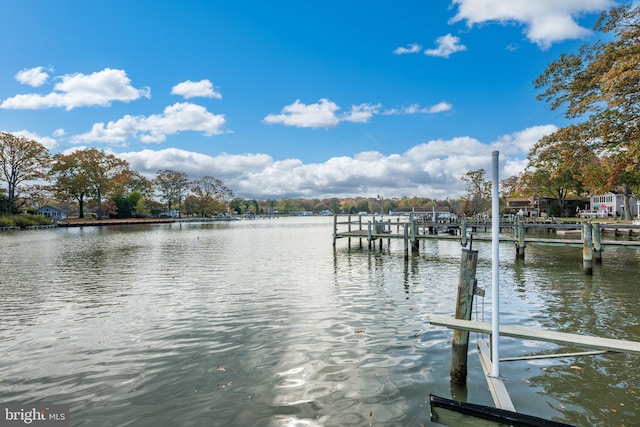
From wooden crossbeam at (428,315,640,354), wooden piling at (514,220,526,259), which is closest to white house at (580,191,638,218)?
wooden piling at (514,220,526,259)

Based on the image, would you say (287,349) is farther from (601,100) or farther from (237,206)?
(237,206)

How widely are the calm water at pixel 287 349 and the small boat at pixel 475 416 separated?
46.5 inches

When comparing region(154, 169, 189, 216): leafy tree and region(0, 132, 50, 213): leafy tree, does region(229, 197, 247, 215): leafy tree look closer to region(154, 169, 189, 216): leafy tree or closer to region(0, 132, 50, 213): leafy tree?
region(154, 169, 189, 216): leafy tree

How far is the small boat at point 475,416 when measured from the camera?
3.50 m

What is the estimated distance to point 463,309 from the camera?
19.1ft

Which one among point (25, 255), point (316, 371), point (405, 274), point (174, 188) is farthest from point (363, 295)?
point (174, 188)

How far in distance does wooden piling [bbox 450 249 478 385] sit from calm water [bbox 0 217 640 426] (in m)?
0.25

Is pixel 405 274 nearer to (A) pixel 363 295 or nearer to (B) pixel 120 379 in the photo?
(A) pixel 363 295

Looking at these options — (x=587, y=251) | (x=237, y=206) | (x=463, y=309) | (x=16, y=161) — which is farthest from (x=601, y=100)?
(x=237, y=206)

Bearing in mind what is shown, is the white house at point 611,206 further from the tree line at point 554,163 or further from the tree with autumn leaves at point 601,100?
the tree with autumn leaves at point 601,100

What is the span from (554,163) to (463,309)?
2443 centimetres

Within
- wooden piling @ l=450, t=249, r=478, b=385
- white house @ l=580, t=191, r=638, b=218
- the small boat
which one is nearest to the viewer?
the small boat

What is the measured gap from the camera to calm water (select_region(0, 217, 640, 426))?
5.28 meters

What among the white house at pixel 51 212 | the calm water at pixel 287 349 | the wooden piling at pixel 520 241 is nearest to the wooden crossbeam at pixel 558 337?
the calm water at pixel 287 349
